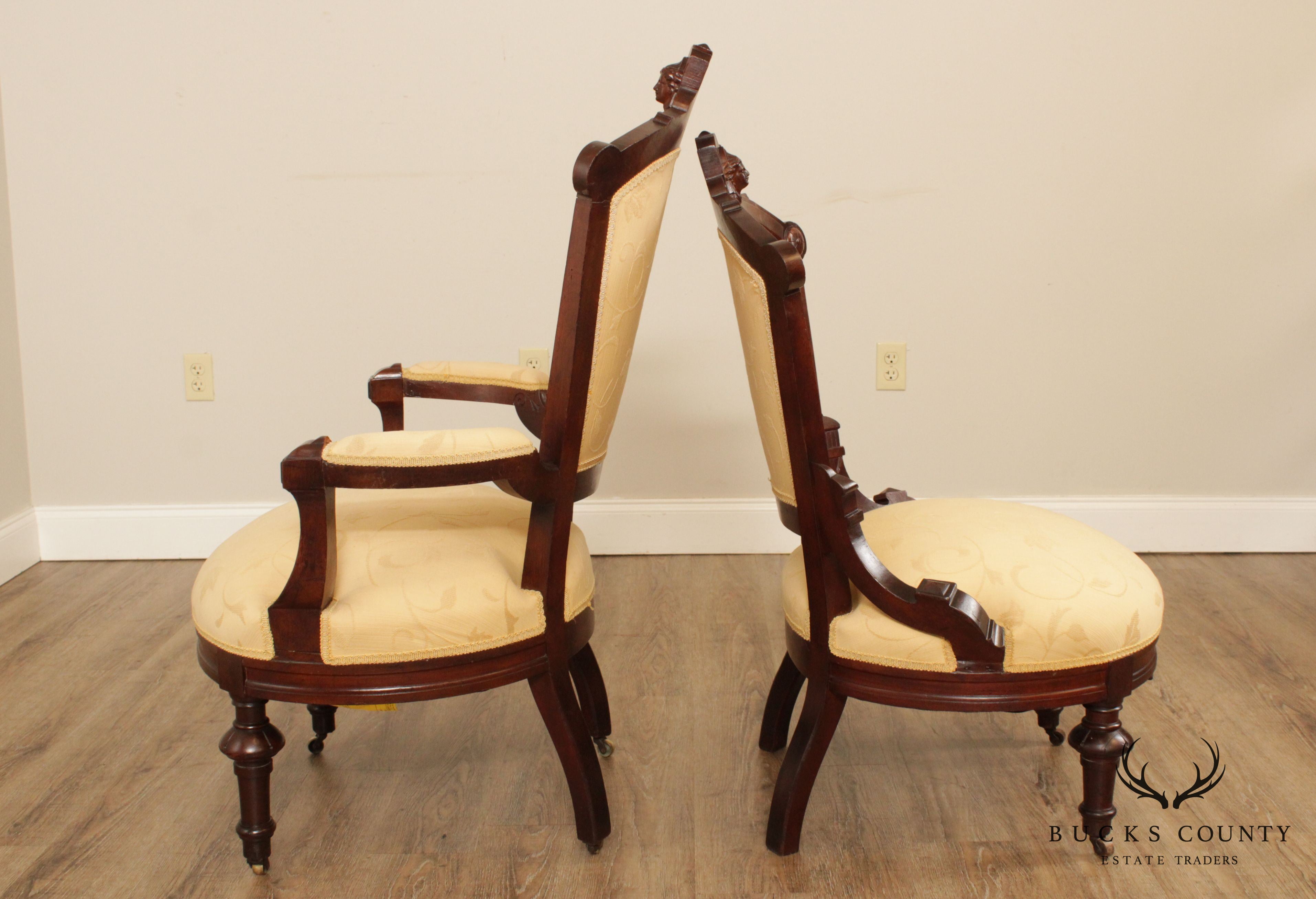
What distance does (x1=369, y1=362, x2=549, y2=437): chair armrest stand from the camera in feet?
5.41

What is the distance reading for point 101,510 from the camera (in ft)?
8.59

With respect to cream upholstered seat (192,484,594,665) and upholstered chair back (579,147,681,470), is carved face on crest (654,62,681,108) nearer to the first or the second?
upholstered chair back (579,147,681,470)

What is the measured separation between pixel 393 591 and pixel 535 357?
138 centimetres

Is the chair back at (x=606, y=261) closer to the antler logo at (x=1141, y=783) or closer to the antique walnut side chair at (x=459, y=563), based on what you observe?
the antique walnut side chair at (x=459, y=563)

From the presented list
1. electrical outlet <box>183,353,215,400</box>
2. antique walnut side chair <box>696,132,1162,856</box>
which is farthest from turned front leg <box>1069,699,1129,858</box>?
electrical outlet <box>183,353,215,400</box>

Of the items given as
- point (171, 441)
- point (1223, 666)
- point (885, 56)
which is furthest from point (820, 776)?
point (171, 441)

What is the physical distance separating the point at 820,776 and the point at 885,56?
1731 millimetres

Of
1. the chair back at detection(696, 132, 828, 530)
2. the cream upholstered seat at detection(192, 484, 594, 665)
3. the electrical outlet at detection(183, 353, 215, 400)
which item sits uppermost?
the chair back at detection(696, 132, 828, 530)

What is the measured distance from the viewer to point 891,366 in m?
2.56

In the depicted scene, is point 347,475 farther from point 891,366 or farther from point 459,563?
point 891,366

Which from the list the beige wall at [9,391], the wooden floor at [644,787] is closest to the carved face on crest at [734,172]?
the wooden floor at [644,787]

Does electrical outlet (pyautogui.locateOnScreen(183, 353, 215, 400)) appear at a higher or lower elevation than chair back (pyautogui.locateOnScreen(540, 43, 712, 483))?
lower

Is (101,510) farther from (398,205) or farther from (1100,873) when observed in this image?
(1100,873)

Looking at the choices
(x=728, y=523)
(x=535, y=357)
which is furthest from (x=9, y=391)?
(x=728, y=523)
